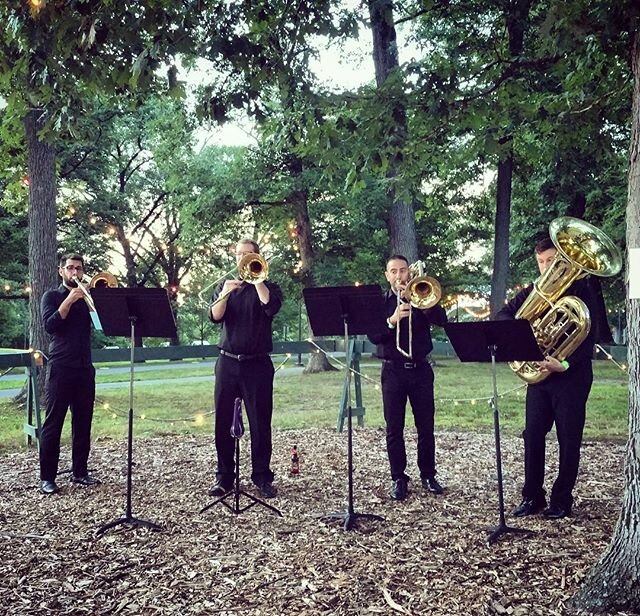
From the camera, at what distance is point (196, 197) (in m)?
18.8

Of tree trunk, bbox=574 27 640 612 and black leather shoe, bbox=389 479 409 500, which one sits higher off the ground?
tree trunk, bbox=574 27 640 612

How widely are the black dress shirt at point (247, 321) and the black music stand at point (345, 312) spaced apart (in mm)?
592

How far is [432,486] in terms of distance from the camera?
5.72 meters

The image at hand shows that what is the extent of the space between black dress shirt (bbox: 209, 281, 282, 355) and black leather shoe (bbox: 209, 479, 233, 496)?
1.16 metres

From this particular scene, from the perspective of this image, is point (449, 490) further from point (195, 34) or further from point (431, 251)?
point (431, 251)

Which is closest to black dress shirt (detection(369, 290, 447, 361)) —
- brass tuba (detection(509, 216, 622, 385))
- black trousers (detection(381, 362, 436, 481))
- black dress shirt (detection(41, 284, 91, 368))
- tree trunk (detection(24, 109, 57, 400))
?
black trousers (detection(381, 362, 436, 481))

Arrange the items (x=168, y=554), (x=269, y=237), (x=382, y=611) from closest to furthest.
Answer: (x=382, y=611), (x=168, y=554), (x=269, y=237)

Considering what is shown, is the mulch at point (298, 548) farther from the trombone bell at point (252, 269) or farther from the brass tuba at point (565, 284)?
the trombone bell at point (252, 269)

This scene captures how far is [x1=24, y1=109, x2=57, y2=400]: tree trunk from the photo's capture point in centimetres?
1018

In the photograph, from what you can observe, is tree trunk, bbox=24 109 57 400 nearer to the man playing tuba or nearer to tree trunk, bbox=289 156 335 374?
the man playing tuba

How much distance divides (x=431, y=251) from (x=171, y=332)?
719 inches

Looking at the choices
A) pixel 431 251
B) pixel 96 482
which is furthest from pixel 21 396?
pixel 431 251

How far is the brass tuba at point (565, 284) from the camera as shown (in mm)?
4727

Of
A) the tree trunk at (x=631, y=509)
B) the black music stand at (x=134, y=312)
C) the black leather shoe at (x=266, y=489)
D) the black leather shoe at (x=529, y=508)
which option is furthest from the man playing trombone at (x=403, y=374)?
the tree trunk at (x=631, y=509)
